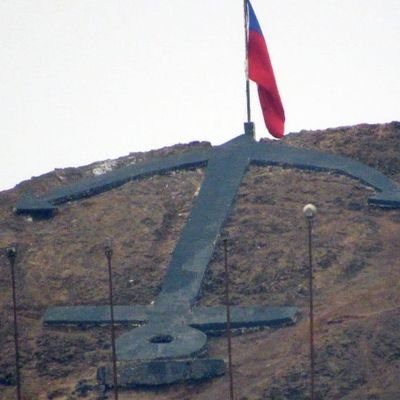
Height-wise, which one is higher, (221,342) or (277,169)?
(277,169)

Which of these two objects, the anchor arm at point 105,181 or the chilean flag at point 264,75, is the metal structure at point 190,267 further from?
the chilean flag at point 264,75

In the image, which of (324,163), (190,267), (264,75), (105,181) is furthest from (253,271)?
(264,75)

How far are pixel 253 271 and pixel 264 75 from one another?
19.1 ft

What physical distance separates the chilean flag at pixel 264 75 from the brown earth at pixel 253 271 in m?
1.01

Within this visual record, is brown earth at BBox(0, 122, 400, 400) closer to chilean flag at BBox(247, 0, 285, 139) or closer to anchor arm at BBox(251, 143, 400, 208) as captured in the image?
anchor arm at BBox(251, 143, 400, 208)

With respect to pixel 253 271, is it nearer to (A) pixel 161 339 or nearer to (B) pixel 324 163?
(A) pixel 161 339

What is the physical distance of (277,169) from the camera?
34594mm

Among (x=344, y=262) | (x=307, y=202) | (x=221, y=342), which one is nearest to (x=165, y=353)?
(x=221, y=342)

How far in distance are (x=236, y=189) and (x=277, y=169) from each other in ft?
5.10

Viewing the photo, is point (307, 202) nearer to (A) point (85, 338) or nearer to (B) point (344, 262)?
(B) point (344, 262)

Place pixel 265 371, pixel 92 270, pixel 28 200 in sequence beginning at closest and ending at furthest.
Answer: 1. pixel 265 371
2. pixel 92 270
3. pixel 28 200

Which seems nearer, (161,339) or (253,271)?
(161,339)

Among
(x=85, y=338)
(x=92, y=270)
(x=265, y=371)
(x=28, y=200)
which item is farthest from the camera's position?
(x=28, y=200)

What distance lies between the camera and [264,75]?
34906 millimetres
